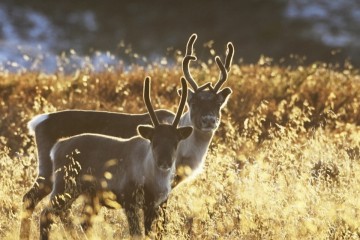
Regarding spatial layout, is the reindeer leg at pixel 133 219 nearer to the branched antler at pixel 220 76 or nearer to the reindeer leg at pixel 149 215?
the reindeer leg at pixel 149 215

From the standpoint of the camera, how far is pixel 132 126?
920cm

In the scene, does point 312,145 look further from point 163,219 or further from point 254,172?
point 163,219

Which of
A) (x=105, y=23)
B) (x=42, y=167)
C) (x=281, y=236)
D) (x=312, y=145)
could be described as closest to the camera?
(x=281, y=236)

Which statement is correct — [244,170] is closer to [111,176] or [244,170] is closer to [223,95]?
[223,95]

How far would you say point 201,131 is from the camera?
8.66 m

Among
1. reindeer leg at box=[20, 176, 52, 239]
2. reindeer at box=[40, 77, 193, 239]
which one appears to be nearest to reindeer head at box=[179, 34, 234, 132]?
reindeer at box=[40, 77, 193, 239]

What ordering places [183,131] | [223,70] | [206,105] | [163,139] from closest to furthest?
[163,139]
[183,131]
[206,105]
[223,70]

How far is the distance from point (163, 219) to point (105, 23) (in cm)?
5365

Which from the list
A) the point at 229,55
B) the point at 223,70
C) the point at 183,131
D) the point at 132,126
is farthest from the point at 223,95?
the point at 183,131

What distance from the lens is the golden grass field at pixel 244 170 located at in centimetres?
763

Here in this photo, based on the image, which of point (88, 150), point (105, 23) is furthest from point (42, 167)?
point (105, 23)

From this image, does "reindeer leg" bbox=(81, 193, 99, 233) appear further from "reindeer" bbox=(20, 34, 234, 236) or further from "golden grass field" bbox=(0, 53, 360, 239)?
"reindeer" bbox=(20, 34, 234, 236)

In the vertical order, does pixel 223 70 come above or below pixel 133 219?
above

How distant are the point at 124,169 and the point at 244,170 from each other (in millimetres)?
2143
